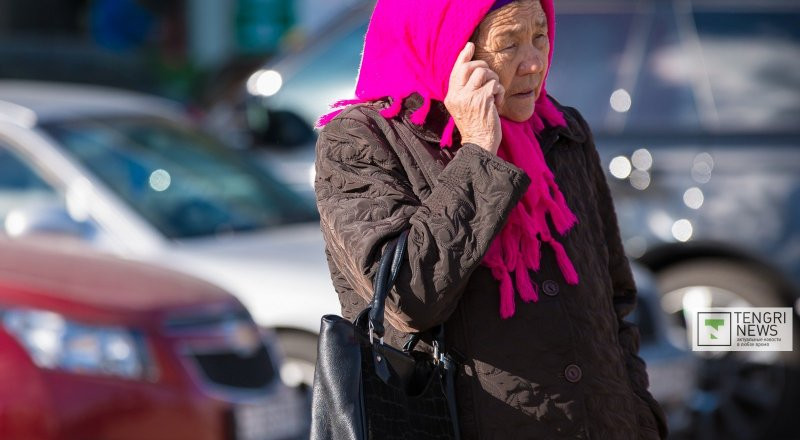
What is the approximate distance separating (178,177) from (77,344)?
1.74 m

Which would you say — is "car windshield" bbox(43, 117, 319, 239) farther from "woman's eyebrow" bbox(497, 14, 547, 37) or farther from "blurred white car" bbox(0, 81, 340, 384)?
"woman's eyebrow" bbox(497, 14, 547, 37)

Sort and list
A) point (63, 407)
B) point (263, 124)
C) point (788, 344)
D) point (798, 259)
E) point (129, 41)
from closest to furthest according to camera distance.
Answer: point (788, 344), point (63, 407), point (798, 259), point (263, 124), point (129, 41)

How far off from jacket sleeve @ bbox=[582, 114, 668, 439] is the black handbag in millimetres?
488

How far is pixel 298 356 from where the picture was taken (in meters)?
5.55

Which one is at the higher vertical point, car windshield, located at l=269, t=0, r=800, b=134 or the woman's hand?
car windshield, located at l=269, t=0, r=800, b=134

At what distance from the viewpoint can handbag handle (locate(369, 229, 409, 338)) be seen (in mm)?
2262

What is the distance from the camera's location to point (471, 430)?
238cm

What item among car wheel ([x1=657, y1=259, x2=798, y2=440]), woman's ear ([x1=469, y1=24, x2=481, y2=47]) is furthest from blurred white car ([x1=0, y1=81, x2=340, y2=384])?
woman's ear ([x1=469, y1=24, x2=481, y2=47])

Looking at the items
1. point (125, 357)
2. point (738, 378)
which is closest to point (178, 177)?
point (125, 357)

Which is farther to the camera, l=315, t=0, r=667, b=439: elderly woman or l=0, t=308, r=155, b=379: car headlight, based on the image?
l=0, t=308, r=155, b=379: car headlight

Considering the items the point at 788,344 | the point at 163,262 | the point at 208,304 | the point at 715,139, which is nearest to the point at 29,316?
the point at 208,304

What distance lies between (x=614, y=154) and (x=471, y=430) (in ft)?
14.7

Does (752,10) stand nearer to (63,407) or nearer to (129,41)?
(63,407)

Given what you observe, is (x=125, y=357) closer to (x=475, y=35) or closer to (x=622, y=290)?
(x=622, y=290)
